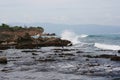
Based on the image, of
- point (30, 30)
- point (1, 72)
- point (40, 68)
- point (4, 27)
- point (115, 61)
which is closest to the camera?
point (1, 72)

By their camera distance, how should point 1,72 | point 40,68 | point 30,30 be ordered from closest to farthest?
1. point 1,72
2. point 40,68
3. point 30,30

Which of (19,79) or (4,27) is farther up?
(4,27)

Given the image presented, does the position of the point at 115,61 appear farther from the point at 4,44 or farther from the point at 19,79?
the point at 4,44

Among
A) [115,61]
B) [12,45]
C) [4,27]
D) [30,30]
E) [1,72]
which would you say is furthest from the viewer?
[30,30]

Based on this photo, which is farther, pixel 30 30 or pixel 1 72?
pixel 30 30

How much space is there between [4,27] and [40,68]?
8209 centimetres

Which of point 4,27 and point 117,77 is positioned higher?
point 4,27

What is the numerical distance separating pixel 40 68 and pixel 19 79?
6681 millimetres

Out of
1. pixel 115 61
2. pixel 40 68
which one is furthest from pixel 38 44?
→ pixel 40 68

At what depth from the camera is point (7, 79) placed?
81.8ft

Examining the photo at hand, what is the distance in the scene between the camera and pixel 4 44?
65.2 metres

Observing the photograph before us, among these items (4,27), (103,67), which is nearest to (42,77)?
(103,67)

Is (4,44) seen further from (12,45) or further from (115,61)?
(115,61)

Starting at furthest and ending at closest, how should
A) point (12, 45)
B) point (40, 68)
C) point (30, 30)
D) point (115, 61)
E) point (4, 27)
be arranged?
1. point (30, 30)
2. point (4, 27)
3. point (12, 45)
4. point (115, 61)
5. point (40, 68)
